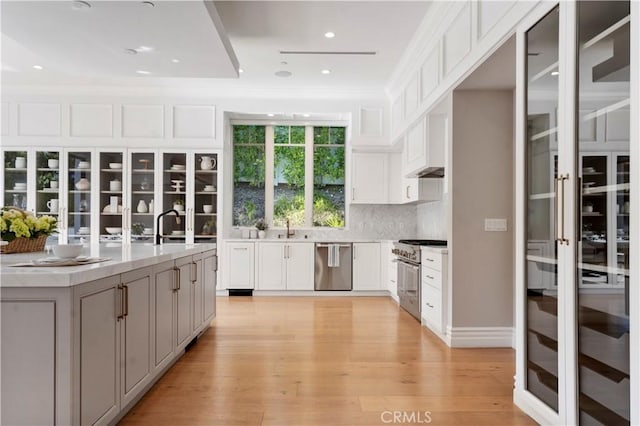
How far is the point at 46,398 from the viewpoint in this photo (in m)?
1.65

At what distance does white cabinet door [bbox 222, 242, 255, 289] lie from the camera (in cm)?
602

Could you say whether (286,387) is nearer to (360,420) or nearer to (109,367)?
(360,420)

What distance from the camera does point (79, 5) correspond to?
3045 mm

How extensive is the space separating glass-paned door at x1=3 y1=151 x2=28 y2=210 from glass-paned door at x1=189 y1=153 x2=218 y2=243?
2.44 metres

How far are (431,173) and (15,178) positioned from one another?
5.88 m

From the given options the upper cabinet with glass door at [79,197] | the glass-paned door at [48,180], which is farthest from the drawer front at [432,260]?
the glass-paned door at [48,180]

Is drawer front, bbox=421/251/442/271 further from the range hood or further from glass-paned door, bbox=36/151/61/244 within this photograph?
glass-paned door, bbox=36/151/61/244

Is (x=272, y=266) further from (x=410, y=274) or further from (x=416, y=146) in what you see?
(x=416, y=146)

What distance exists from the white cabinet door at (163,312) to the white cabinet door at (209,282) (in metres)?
0.93

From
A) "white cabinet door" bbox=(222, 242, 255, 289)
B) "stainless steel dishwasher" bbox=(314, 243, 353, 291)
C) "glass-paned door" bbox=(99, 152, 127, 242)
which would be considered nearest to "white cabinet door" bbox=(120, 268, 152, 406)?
"white cabinet door" bbox=(222, 242, 255, 289)

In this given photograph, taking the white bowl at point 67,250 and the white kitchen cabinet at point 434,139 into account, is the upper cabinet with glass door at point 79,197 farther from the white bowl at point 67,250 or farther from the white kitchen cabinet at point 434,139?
the white kitchen cabinet at point 434,139

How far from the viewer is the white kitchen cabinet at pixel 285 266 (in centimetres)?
605

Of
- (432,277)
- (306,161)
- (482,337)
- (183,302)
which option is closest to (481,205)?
(432,277)

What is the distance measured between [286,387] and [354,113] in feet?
A: 14.7
